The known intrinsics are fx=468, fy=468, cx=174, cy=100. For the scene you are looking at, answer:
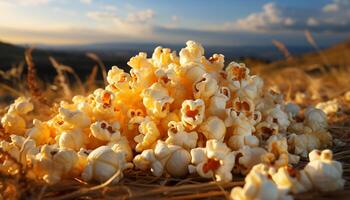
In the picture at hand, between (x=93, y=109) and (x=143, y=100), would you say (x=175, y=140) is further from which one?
(x=93, y=109)

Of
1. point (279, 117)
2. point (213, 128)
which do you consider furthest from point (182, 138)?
point (279, 117)

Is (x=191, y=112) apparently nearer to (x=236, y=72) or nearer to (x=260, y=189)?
(x=236, y=72)

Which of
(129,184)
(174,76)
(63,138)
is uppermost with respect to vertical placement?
(174,76)

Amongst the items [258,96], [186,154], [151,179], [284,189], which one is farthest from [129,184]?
[258,96]

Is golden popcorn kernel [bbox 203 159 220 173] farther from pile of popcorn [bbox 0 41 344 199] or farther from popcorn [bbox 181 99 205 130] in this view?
popcorn [bbox 181 99 205 130]

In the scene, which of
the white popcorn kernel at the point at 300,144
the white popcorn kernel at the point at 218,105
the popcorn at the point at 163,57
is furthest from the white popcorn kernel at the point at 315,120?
the popcorn at the point at 163,57
